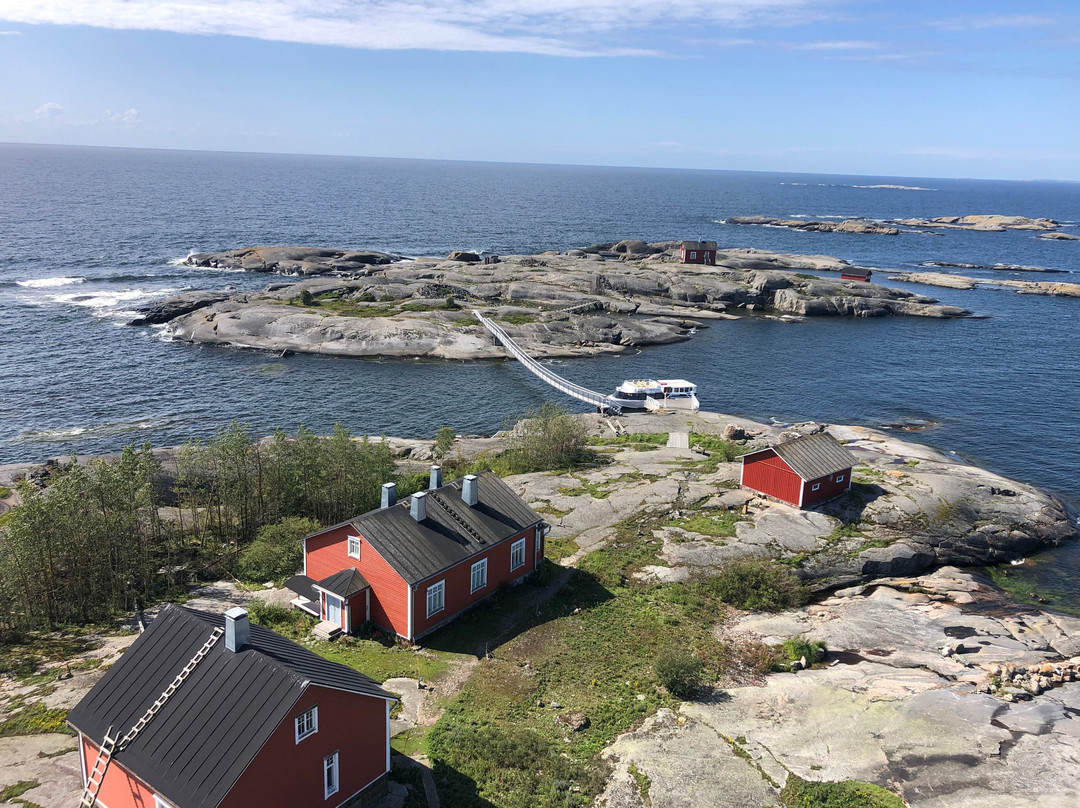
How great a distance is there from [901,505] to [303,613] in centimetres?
3318

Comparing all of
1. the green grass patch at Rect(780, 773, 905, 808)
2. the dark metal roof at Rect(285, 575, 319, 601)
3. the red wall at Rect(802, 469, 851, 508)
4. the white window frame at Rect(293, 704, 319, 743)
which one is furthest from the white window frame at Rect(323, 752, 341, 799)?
the red wall at Rect(802, 469, 851, 508)

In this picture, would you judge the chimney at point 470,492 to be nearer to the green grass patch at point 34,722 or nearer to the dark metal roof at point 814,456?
the green grass patch at point 34,722

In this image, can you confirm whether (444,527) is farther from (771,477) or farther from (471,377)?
(471,377)

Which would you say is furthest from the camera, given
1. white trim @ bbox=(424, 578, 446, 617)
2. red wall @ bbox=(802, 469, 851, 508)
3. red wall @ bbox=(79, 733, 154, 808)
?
red wall @ bbox=(802, 469, 851, 508)

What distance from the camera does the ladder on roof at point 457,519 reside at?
32375 millimetres

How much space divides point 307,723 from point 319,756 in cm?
119

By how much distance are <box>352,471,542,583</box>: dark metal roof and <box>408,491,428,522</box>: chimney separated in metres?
0.20

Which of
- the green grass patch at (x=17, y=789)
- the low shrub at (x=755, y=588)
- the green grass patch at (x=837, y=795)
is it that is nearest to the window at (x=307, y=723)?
the green grass patch at (x=17, y=789)

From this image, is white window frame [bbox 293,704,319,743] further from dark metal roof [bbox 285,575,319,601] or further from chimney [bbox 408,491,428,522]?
chimney [bbox 408,491,428,522]

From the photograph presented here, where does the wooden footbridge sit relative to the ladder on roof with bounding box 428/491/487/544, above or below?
below

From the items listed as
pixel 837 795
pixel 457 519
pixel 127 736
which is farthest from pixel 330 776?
pixel 837 795

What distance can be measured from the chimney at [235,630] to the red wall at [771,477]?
31.0m

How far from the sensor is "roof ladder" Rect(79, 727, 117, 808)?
18.6 metres

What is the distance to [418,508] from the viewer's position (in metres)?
31.5
